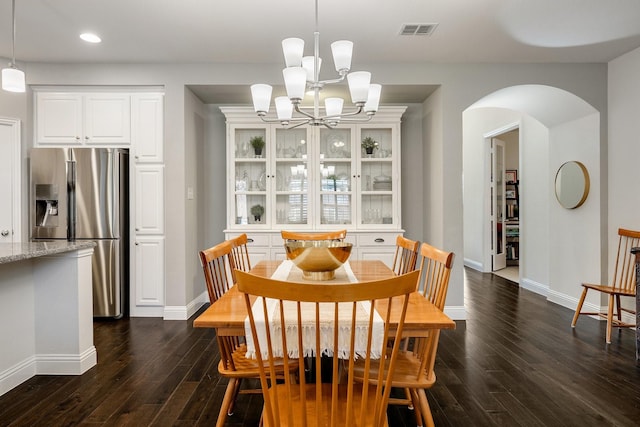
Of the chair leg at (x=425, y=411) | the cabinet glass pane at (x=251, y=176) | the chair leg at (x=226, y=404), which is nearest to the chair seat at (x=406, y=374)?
the chair leg at (x=425, y=411)

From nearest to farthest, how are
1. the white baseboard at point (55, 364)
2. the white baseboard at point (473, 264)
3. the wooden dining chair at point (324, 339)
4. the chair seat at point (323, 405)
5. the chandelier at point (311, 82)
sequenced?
the wooden dining chair at point (324, 339) < the chair seat at point (323, 405) < the chandelier at point (311, 82) < the white baseboard at point (55, 364) < the white baseboard at point (473, 264)

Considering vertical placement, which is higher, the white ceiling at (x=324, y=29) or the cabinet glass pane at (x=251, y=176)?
the white ceiling at (x=324, y=29)

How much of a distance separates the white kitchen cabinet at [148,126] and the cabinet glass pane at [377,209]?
7.37 feet

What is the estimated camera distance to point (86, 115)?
390cm

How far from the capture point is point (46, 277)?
8.32ft

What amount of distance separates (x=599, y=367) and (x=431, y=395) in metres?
1.33

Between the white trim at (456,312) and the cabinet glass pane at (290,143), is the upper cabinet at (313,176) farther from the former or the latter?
the white trim at (456,312)

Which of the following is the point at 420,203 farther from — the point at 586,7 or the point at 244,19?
the point at 244,19

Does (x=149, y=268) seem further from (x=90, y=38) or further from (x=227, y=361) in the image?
(x=227, y=361)

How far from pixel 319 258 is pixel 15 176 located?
139 inches

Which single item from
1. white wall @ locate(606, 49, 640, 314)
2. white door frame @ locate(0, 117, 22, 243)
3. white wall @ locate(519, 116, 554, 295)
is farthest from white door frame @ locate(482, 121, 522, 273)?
white door frame @ locate(0, 117, 22, 243)

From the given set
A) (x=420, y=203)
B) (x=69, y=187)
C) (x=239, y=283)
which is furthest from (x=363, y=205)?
(x=239, y=283)

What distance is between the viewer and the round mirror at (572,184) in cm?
397

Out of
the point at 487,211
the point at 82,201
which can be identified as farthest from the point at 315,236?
the point at 487,211
